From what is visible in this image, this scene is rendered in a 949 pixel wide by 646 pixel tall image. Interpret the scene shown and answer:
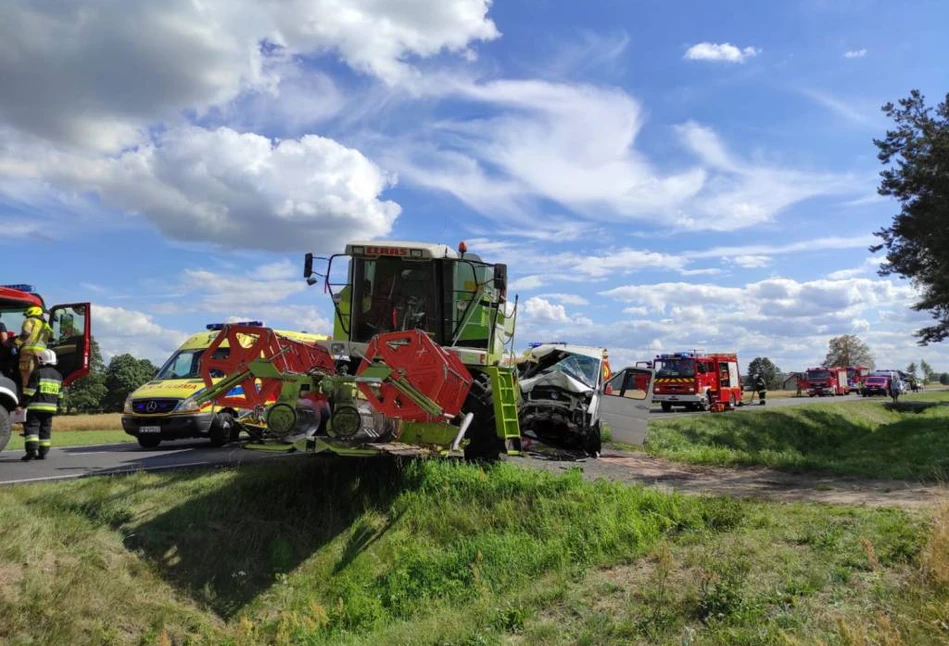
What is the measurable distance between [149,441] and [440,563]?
819 centimetres

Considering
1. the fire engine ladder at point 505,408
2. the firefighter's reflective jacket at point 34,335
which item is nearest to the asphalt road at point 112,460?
the firefighter's reflective jacket at point 34,335

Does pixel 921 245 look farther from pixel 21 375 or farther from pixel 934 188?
pixel 21 375

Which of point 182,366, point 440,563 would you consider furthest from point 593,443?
point 182,366

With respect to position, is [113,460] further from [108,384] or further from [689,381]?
[108,384]

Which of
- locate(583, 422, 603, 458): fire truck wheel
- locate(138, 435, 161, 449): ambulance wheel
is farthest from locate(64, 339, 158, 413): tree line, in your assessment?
locate(583, 422, 603, 458): fire truck wheel

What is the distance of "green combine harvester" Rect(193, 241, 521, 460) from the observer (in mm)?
6930

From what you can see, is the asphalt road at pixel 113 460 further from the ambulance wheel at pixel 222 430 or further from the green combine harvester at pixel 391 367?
the green combine harvester at pixel 391 367

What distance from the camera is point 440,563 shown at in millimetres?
7066

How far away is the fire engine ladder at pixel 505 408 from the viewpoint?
836cm

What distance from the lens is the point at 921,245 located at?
22672 mm

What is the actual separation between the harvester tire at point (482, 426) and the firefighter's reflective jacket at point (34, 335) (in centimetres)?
675

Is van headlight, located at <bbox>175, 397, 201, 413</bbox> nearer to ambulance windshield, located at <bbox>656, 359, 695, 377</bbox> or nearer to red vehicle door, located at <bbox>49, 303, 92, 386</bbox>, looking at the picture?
red vehicle door, located at <bbox>49, 303, 92, 386</bbox>

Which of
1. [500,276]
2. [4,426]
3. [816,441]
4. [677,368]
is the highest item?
[500,276]

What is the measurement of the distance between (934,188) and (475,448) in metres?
20.0
